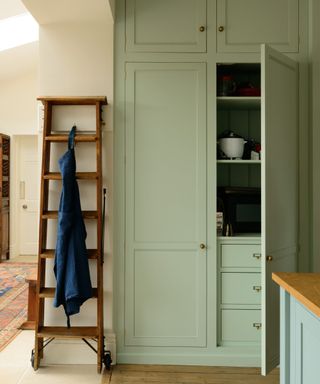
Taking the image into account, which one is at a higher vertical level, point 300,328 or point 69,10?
point 69,10

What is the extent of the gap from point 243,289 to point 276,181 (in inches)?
32.9

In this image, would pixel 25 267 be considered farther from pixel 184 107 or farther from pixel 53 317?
Result: pixel 184 107

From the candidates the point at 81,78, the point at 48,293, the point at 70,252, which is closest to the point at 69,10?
the point at 81,78

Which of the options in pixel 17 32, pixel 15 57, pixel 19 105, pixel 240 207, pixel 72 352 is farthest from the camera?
pixel 19 105

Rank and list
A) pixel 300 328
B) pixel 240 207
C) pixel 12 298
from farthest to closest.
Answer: pixel 12 298, pixel 240 207, pixel 300 328

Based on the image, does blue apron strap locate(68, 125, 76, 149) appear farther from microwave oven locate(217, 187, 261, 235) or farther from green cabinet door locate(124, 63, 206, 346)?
microwave oven locate(217, 187, 261, 235)

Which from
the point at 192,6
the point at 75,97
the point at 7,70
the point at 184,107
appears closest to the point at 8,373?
the point at 75,97

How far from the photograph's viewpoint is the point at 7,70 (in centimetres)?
600

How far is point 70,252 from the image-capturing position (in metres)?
2.39

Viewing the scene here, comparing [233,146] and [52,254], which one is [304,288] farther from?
[52,254]

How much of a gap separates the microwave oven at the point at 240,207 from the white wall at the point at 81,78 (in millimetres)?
838

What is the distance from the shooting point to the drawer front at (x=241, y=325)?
2.63m

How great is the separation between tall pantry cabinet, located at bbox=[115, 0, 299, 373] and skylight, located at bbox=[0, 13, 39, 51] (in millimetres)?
2815

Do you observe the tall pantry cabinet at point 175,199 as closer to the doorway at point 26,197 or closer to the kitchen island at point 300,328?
the kitchen island at point 300,328
